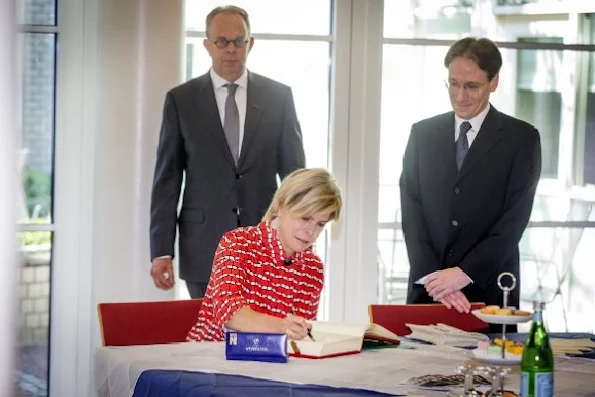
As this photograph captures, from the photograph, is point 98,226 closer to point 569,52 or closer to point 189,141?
point 189,141

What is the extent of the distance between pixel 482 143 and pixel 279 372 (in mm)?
1873

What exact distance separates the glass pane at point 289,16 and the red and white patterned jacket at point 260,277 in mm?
2014

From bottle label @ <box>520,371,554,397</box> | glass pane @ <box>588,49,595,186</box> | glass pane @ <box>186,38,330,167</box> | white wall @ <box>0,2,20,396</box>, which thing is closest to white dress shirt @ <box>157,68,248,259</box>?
glass pane @ <box>186,38,330,167</box>

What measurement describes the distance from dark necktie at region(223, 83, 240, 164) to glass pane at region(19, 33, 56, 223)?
90cm

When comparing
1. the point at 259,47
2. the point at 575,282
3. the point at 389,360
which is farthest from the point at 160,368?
the point at 575,282

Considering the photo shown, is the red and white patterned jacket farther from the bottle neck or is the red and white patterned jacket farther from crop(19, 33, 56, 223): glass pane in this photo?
crop(19, 33, 56, 223): glass pane

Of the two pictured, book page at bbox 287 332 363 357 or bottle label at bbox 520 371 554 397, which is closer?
bottle label at bbox 520 371 554 397

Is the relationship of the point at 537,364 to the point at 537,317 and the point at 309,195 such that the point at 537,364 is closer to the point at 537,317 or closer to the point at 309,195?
the point at 537,317

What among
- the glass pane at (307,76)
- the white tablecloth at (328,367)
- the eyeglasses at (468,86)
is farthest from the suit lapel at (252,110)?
the white tablecloth at (328,367)

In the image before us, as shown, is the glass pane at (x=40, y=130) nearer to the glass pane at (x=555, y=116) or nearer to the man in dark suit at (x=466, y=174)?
the man in dark suit at (x=466, y=174)

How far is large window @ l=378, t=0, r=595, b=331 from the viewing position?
473cm

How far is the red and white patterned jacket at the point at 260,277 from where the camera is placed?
2656mm

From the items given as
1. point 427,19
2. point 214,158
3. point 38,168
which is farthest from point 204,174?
point 427,19

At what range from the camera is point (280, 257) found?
107 inches
